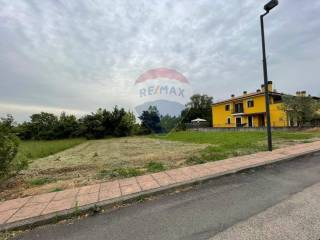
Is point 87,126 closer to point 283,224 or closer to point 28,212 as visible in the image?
point 28,212

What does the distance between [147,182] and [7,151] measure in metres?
3.52

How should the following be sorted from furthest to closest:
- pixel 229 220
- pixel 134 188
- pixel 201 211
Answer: pixel 134 188
pixel 201 211
pixel 229 220

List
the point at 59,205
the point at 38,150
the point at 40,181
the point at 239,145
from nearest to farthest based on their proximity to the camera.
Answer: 1. the point at 59,205
2. the point at 40,181
3. the point at 239,145
4. the point at 38,150

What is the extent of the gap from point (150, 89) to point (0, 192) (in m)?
12.7

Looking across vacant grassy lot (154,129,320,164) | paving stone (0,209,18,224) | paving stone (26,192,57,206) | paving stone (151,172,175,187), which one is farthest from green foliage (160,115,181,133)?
paving stone (0,209,18,224)

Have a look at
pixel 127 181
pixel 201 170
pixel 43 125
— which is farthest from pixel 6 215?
pixel 43 125

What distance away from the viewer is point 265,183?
4062 millimetres

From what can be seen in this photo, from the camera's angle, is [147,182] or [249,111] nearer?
[147,182]

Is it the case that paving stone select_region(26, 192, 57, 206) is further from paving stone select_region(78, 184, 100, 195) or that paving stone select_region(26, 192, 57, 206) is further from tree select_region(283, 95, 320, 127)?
tree select_region(283, 95, 320, 127)

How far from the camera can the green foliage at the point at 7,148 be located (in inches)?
186

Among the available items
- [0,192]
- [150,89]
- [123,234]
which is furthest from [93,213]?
[150,89]

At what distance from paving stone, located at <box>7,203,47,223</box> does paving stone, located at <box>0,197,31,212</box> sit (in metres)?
0.26

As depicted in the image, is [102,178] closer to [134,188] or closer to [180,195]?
[134,188]

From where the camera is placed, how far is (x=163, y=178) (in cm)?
448
